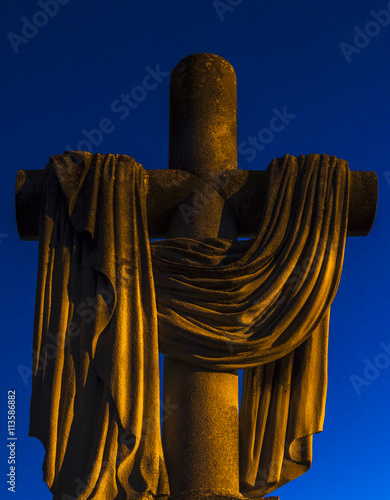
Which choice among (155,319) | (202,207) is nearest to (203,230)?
(202,207)

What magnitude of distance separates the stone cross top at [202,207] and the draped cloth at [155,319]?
0.47 feet

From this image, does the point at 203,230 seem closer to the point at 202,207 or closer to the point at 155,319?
the point at 202,207

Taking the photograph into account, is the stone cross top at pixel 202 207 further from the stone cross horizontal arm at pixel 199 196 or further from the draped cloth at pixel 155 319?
the draped cloth at pixel 155 319

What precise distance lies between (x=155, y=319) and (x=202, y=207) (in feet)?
3.22

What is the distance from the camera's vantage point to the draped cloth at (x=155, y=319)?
5.39 metres

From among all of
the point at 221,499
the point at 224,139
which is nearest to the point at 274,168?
the point at 224,139

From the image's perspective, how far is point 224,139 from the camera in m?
6.37

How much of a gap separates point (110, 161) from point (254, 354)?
1735mm

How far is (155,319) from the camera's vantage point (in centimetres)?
562

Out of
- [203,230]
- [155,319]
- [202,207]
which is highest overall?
[202,207]

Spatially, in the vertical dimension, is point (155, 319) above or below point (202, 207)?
below

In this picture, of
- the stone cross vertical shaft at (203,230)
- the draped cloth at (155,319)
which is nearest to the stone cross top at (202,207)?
the stone cross vertical shaft at (203,230)

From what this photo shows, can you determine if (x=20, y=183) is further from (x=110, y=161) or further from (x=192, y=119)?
(x=192, y=119)

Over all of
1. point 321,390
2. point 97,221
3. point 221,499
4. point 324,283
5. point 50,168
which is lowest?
point 221,499
